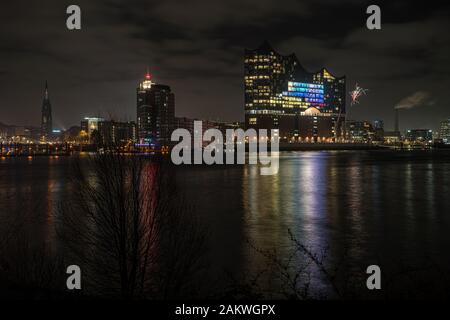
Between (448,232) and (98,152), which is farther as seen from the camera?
(448,232)

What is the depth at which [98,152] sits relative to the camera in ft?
35.1

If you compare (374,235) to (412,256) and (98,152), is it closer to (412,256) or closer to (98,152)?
(412,256)

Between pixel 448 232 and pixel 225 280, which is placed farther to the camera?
pixel 448 232

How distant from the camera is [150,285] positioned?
1163 centimetres

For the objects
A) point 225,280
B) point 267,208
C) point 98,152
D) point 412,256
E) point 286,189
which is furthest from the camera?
point 286,189

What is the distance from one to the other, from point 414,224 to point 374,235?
12.6 ft
